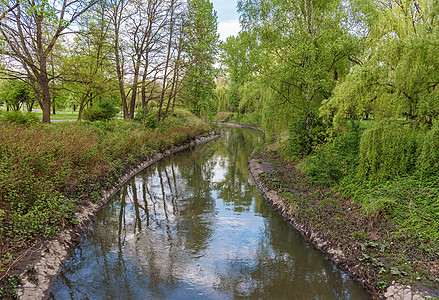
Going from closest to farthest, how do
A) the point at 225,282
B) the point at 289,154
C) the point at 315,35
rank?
1. the point at 225,282
2. the point at 315,35
3. the point at 289,154

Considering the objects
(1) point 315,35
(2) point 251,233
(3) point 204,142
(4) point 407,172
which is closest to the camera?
(4) point 407,172

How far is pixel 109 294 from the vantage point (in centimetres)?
501

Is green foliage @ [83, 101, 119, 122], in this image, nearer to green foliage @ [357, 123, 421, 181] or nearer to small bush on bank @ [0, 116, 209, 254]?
small bush on bank @ [0, 116, 209, 254]

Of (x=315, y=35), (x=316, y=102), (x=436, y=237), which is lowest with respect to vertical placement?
(x=436, y=237)

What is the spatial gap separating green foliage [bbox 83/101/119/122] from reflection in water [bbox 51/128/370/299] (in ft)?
38.1

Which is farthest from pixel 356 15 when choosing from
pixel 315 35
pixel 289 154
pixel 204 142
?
pixel 204 142

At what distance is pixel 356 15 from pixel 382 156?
305 inches

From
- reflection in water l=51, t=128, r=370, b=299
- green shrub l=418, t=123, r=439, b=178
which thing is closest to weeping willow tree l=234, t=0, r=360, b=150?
reflection in water l=51, t=128, r=370, b=299

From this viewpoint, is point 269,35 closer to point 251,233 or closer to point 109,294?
point 251,233

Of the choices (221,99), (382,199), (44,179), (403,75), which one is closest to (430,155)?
(382,199)

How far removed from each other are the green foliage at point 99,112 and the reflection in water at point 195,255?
1160cm

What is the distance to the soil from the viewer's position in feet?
15.8

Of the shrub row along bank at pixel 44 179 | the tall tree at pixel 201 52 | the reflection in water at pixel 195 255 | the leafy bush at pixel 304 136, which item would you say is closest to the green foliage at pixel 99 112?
the tall tree at pixel 201 52

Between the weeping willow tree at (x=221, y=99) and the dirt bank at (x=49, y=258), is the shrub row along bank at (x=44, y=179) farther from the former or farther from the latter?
the weeping willow tree at (x=221, y=99)
